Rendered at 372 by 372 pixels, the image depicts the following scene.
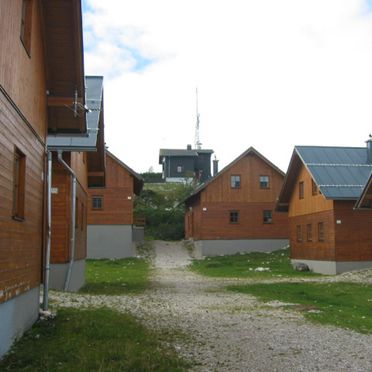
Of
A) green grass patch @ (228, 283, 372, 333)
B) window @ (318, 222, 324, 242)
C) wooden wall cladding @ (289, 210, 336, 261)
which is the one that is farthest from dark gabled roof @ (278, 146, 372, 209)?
green grass patch @ (228, 283, 372, 333)

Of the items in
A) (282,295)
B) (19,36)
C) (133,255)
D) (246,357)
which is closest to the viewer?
(246,357)

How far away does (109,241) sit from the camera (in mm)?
40156

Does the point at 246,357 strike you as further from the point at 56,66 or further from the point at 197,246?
the point at 197,246

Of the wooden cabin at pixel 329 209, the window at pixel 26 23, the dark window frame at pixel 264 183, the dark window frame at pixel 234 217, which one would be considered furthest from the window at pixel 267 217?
the window at pixel 26 23

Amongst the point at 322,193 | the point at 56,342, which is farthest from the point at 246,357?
the point at 322,193

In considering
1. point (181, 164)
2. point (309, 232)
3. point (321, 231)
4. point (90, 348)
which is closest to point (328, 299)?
point (90, 348)

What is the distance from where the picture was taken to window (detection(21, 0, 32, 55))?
32.0 feet

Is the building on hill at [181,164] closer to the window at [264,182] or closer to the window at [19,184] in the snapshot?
the window at [264,182]

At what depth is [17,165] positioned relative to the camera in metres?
9.65

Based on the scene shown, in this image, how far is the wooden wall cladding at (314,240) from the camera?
27875 millimetres

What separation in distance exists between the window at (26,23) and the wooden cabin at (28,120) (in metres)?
0.01

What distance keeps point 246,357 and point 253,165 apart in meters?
35.6

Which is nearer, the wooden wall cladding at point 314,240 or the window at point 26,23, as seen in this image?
the window at point 26,23

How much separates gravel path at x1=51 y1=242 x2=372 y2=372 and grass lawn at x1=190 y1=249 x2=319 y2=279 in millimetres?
9966
